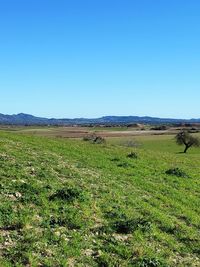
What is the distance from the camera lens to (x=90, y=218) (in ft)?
57.3

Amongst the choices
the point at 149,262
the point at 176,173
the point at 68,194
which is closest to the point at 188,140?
the point at 176,173

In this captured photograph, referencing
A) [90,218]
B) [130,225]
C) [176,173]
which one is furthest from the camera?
[176,173]

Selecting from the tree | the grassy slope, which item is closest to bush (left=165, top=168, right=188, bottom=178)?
the grassy slope

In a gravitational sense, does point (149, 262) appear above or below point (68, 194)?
below

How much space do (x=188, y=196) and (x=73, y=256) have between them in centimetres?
1290

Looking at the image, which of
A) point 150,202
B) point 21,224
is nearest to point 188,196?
point 150,202

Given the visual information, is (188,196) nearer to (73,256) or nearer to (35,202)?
(35,202)

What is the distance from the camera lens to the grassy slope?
14.2 meters

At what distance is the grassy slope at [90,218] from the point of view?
14172mm

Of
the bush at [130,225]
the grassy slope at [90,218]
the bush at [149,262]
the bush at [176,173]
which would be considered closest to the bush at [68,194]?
the grassy slope at [90,218]

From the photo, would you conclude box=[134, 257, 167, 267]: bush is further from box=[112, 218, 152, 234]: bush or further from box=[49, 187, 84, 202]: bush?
box=[49, 187, 84, 202]: bush

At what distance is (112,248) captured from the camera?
49.1 feet

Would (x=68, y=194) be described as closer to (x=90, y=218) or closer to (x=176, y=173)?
(x=90, y=218)

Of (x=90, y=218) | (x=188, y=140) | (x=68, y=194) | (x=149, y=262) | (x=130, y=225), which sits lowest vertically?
(x=188, y=140)
